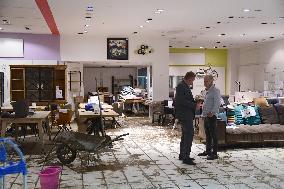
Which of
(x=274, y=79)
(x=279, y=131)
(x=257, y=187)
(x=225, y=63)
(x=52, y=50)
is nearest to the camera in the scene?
(x=257, y=187)

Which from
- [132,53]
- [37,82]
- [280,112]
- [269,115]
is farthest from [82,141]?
[132,53]

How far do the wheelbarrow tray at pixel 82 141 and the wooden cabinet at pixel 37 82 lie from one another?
719 centimetres

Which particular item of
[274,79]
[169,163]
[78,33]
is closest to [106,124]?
[78,33]

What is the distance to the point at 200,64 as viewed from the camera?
737 inches

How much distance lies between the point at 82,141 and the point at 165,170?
1.58 m

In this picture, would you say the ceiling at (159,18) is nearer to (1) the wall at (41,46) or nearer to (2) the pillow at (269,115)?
(1) the wall at (41,46)

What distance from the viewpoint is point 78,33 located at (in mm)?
13258

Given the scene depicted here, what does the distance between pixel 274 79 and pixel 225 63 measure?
432cm

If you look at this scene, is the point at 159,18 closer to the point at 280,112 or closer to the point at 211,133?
the point at 280,112

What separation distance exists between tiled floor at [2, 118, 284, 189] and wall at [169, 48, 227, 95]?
10087mm

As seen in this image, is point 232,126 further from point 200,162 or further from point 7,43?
point 7,43

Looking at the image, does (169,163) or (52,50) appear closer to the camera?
(169,163)

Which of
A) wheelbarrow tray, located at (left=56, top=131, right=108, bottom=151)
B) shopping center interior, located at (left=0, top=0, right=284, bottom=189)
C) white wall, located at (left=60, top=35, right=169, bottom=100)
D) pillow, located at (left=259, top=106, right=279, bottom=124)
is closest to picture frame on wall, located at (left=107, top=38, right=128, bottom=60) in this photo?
shopping center interior, located at (left=0, top=0, right=284, bottom=189)

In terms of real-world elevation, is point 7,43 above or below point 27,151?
above
